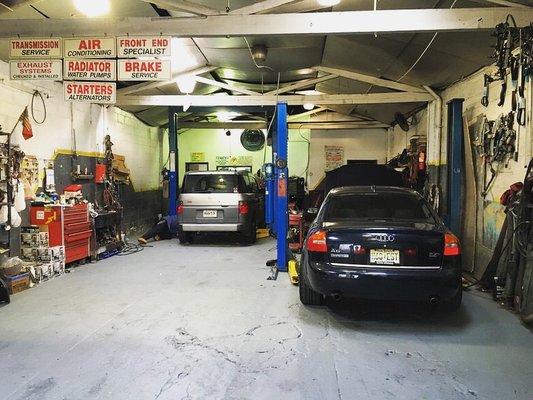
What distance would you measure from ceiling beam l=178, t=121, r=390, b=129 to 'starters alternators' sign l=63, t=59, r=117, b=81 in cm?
894

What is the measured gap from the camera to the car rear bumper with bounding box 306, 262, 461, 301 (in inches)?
142

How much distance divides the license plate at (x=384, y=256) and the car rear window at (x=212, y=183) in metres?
5.26

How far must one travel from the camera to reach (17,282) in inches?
206

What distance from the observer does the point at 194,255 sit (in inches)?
305

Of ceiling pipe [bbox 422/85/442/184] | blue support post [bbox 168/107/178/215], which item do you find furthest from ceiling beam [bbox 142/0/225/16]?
blue support post [bbox 168/107/178/215]

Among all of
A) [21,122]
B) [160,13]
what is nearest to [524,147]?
[160,13]

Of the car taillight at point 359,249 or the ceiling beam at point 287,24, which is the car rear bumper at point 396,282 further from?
the ceiling beam at point 287,24

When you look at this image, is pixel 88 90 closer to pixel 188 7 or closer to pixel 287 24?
pixel 188 7

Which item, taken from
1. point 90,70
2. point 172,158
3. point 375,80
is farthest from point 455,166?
point 172,158

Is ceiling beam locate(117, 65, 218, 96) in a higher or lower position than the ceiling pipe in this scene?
higher

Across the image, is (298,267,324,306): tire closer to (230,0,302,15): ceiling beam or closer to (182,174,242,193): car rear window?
(230,0,302,15): ceiling beam

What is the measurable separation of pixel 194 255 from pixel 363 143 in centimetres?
819

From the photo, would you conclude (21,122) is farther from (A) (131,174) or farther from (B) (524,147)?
(B) (524,147)

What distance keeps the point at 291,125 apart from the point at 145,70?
31.0ft
